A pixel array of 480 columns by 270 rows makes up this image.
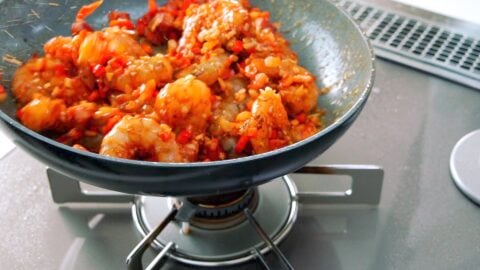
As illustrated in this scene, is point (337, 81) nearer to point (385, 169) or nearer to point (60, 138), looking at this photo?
point (385, 169)

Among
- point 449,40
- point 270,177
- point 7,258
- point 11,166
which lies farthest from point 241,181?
point 449,40

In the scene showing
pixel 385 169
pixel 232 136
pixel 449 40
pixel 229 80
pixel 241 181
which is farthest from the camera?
pixel 449 40

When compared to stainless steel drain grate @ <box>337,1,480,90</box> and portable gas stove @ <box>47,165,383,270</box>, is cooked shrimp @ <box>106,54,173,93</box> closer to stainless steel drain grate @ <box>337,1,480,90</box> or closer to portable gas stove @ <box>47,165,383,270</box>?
portable gas stove @ <box>47,165,383,270</box>

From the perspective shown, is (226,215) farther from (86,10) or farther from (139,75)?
(86,10)

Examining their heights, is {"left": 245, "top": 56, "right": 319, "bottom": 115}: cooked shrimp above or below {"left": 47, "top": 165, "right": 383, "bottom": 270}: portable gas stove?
above

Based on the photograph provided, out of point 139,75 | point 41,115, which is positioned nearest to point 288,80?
point 139,75

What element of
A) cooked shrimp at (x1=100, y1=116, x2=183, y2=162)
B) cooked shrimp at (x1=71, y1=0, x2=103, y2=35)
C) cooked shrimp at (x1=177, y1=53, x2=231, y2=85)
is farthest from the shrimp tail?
cooked shrimp at (x1=100, y1=116, x2=183, y2=162)
